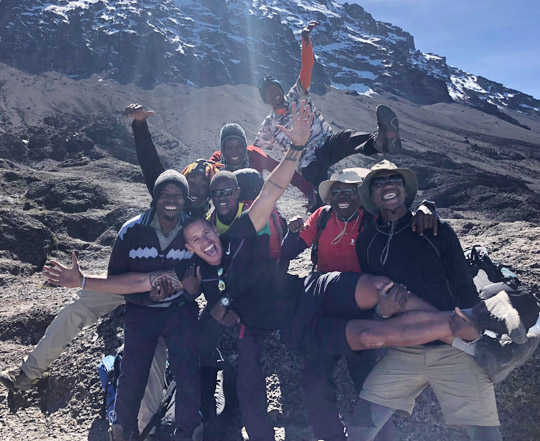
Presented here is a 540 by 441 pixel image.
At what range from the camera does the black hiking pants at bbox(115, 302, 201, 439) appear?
3.35 metres

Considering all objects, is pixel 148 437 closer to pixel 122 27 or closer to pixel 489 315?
pixel 489 315

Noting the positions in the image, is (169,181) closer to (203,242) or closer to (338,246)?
(203,242)

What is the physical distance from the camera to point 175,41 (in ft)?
222

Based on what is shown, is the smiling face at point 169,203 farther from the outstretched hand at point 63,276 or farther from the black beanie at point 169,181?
the outstretched hand at point 63,276

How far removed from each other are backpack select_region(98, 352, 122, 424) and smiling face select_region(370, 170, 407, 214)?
8.40 feet

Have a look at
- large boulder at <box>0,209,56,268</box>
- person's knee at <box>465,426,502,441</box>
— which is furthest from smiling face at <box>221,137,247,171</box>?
large boulder at <box>0,209,56,268</box>

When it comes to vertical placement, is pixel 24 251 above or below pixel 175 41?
below

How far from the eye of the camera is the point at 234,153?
15.9 feet

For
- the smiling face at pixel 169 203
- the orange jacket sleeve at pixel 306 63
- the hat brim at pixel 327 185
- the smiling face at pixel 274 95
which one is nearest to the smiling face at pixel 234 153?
the smiling face at pixel 274 95

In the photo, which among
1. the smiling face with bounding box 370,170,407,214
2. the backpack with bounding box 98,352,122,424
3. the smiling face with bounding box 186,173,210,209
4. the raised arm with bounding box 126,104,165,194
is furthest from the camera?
the raised arm with bounding box 126,104,165,194

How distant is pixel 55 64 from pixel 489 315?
61590mm

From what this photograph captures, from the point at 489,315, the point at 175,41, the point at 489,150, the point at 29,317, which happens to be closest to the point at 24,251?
the point at 29,317

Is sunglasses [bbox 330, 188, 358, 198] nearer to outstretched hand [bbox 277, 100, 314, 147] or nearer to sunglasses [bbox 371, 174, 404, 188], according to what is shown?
sunglasses [bbox 371, 174, 404, 188]

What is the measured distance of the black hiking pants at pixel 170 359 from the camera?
132 inches
